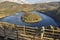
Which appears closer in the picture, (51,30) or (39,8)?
(51,30)

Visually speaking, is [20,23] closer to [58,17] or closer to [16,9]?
[16,9]

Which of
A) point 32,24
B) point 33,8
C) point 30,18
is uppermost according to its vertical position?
point 33,8

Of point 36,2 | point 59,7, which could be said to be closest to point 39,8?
point 36,2

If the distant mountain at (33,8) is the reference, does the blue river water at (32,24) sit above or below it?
below

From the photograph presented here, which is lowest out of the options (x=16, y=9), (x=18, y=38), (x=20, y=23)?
(x=18, y=38)

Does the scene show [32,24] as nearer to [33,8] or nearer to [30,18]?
[30,18]

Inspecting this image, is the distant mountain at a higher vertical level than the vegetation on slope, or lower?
higher

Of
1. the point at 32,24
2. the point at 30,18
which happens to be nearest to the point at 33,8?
the point at 30,18

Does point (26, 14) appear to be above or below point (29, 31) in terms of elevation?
above

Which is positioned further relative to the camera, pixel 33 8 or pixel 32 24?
pixel 33 8

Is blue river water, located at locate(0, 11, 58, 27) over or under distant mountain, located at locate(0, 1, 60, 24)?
under

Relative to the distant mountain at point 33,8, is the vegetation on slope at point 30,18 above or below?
below
